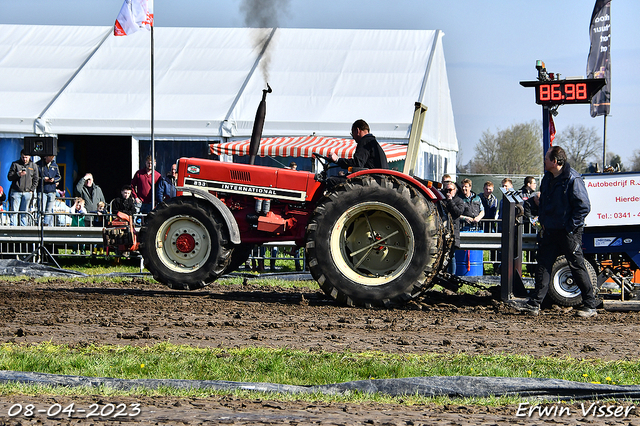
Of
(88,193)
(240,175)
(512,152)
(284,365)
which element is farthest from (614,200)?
(512,152)

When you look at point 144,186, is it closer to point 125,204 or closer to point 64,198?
point 125,204

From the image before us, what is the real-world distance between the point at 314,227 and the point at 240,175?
1.38 metres

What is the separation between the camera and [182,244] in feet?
32.3

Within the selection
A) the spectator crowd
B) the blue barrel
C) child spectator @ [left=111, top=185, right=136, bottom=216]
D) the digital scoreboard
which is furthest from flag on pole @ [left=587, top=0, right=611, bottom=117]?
child spectator @ [left=111, top=185, right=136, bottom=216]

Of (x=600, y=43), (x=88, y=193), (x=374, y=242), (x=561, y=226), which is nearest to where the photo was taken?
(x=561, y=226)

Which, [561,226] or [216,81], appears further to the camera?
[216,81]

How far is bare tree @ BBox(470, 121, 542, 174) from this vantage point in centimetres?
5622

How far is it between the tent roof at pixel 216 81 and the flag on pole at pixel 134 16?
2.79m

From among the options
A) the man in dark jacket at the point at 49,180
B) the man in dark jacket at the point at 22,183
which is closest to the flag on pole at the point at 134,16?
the man in dark jacket at the point at 49,180

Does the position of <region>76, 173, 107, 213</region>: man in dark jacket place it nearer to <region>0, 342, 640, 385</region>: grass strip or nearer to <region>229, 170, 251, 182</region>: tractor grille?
Result: <region>229, 170, 251, 182</region>: tractor grille

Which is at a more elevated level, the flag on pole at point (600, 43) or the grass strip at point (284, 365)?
the flag on pole at point (600, 43)

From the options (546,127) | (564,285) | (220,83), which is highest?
(220,83)

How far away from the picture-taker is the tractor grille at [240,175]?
32.7 ft

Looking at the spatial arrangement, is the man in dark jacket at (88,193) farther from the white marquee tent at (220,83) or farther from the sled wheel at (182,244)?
the sled wheel at (182,244)
